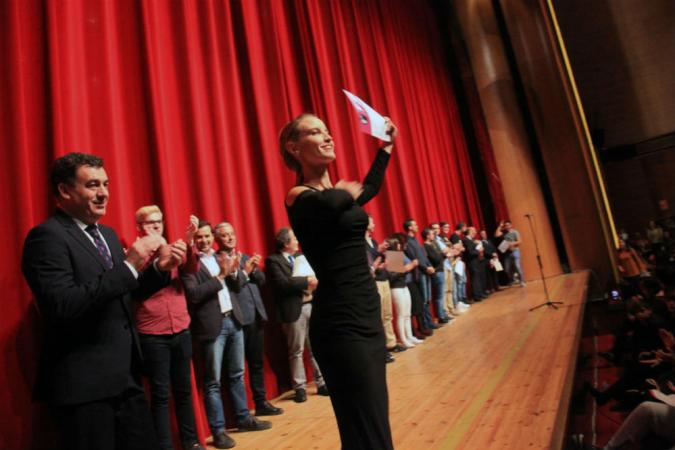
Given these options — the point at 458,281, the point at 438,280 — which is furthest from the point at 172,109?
the point at 458,281

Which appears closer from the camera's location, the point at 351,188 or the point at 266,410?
the point at 351,188

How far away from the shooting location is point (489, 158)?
1276cm

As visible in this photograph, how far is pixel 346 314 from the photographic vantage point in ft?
4.39

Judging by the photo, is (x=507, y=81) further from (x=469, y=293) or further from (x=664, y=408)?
(x=664, y=408)

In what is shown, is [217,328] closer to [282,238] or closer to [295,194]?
[282,238]

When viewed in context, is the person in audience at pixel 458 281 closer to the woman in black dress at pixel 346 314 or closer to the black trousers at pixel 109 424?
the black trousers at pixel 109 424

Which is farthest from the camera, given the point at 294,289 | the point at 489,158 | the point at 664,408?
the point at 489,158

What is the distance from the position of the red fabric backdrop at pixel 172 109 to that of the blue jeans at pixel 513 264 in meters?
3.64

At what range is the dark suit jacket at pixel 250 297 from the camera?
361cm

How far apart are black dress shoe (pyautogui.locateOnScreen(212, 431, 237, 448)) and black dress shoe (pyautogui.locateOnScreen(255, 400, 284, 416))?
Answer: 1.90 feet

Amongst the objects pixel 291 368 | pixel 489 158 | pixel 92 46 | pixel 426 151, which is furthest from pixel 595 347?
pixel 92 46

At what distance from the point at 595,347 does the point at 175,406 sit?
6.41 meters

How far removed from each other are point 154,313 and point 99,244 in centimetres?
109

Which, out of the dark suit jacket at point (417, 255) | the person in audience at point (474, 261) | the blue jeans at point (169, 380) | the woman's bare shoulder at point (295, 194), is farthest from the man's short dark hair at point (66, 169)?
the person in audience at point (474, 261)
